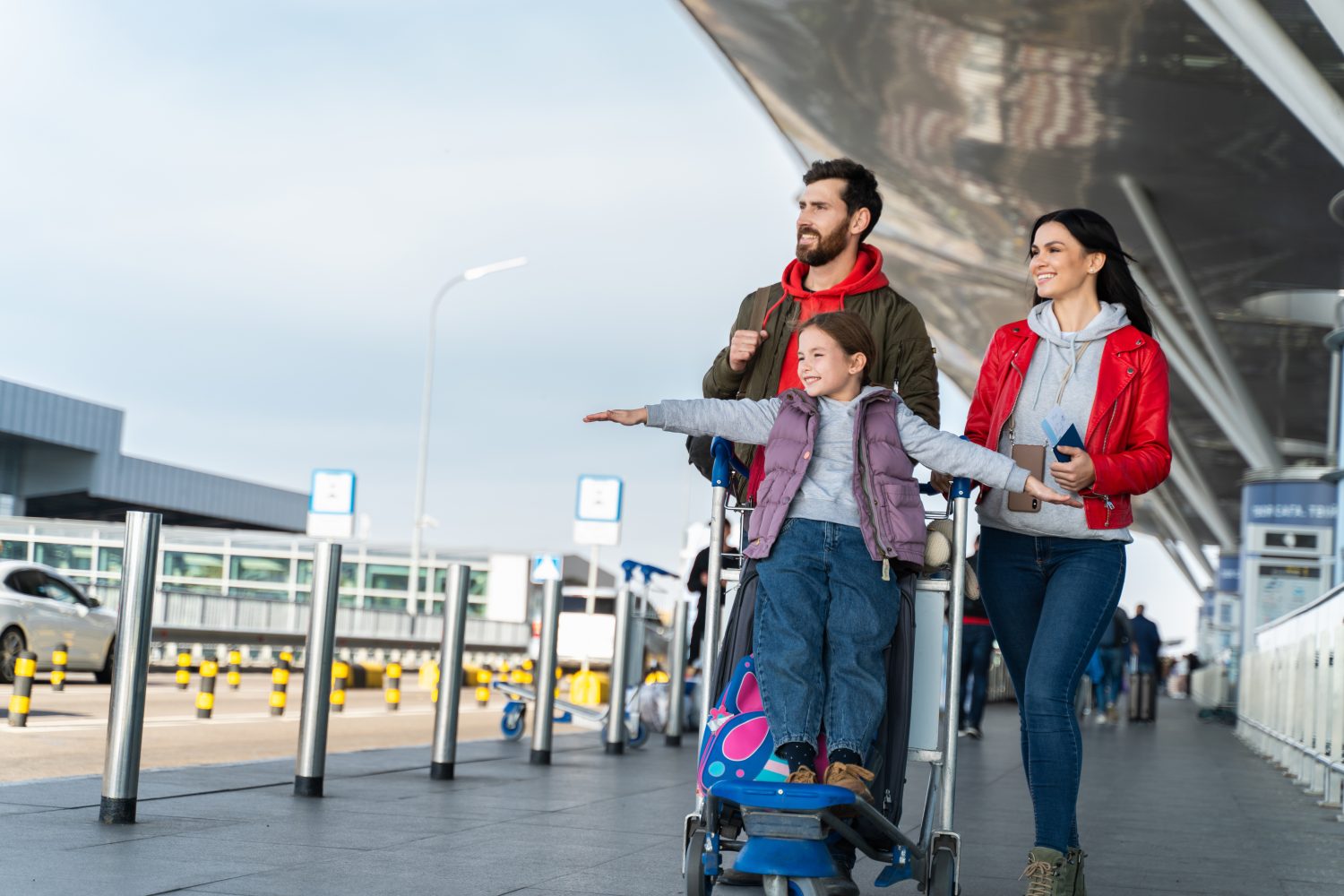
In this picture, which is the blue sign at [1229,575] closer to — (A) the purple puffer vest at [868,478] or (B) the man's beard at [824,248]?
(B) the man's beard at [824,248]

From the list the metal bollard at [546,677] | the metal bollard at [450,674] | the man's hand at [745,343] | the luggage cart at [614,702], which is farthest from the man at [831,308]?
the luggage cart at [614,702]

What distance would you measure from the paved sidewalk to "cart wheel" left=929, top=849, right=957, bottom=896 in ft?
2.70

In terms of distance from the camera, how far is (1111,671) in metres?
24.5

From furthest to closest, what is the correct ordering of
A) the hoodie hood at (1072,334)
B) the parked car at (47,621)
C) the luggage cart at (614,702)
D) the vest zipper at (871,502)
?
the parked car at (47,621), the luggage cart at (614,702), the hoodie hood at (1072,334), the vest zipper at (871,502)

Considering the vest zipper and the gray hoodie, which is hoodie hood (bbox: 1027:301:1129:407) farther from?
the vest zipper

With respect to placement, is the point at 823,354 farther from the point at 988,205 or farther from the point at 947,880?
the point at 988,205

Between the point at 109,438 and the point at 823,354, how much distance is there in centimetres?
5552

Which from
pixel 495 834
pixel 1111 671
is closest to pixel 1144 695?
pixel 1111 671

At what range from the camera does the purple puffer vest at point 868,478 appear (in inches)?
180

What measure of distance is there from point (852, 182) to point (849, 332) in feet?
2.94

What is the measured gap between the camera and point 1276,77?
15930 mm

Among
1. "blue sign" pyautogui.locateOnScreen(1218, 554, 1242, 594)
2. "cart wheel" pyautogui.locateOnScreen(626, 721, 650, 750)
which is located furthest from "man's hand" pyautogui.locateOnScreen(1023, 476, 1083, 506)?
"blue sign" pyautogui.locateOnScreen(1218, 554, 1242, 594)

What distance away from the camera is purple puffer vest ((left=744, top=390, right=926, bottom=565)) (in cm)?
458

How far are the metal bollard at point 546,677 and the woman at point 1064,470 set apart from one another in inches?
196
